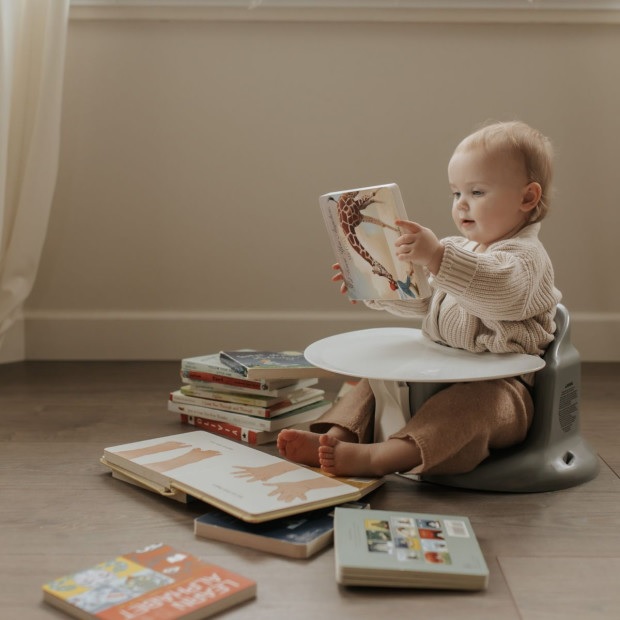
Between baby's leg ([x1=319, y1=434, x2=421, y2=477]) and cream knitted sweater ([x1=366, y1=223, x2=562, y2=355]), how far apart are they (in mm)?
191

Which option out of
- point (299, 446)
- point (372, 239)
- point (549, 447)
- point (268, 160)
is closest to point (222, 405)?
point (299, 446)

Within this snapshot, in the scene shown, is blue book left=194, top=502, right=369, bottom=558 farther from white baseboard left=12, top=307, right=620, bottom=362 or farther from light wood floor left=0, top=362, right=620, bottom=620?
white baseboard left=12, top=307, right=620, bottom=362

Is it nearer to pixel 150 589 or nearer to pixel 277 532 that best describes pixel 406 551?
pixel 277 532

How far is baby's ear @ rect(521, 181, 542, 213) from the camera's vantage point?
1.30 metres

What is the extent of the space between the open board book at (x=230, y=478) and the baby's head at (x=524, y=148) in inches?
19.3

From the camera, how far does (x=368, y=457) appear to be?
1.24 meters

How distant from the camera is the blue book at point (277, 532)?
3.33 feet

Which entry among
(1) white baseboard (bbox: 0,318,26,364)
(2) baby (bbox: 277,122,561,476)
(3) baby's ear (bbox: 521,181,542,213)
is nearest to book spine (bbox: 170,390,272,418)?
(2) baby (bbox: 277,122,561,476)

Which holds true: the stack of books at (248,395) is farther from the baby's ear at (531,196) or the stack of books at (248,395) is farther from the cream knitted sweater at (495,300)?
the baby's ear at (531,196)

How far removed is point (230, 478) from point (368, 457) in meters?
0.20

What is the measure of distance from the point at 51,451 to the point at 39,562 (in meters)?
0.44

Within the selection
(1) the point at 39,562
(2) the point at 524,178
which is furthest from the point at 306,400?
(1) the point at 39,562

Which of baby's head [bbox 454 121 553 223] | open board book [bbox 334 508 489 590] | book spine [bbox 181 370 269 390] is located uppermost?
baby's head [bbox 454 121 553 223]

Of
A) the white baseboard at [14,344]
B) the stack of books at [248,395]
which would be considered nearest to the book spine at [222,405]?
the stack of books at [248,395]
